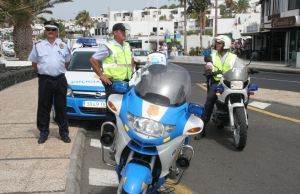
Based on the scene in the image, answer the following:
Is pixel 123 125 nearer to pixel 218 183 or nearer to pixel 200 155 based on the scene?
pixel 218 183

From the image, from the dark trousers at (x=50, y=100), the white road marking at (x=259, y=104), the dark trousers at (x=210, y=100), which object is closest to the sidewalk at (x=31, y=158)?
the dark trousers at (x=50, y=100)

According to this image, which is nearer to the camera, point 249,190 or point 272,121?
point 249,190

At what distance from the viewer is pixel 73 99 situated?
887 cm

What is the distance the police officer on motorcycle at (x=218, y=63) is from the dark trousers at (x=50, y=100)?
97.3 inches

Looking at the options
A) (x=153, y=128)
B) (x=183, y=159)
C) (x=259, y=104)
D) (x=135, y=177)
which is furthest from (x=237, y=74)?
(x=259, y=104)

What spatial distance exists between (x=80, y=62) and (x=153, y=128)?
714cm

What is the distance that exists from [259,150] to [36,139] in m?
3.60

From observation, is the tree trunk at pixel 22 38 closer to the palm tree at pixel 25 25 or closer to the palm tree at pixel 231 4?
the palm tree at pixel 25 25

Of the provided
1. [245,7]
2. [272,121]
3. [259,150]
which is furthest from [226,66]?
[245,7]

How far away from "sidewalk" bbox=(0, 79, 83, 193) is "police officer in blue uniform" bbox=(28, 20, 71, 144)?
330 mm

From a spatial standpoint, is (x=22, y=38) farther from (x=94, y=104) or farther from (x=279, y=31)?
(x=279, y=31)

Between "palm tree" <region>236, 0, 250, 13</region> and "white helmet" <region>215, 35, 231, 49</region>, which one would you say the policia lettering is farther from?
"palm tree" <region>236, 0, 250, 13</region>

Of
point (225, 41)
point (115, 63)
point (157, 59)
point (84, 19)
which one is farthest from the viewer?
point (84, 19)

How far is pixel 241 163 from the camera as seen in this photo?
21.8 feet
